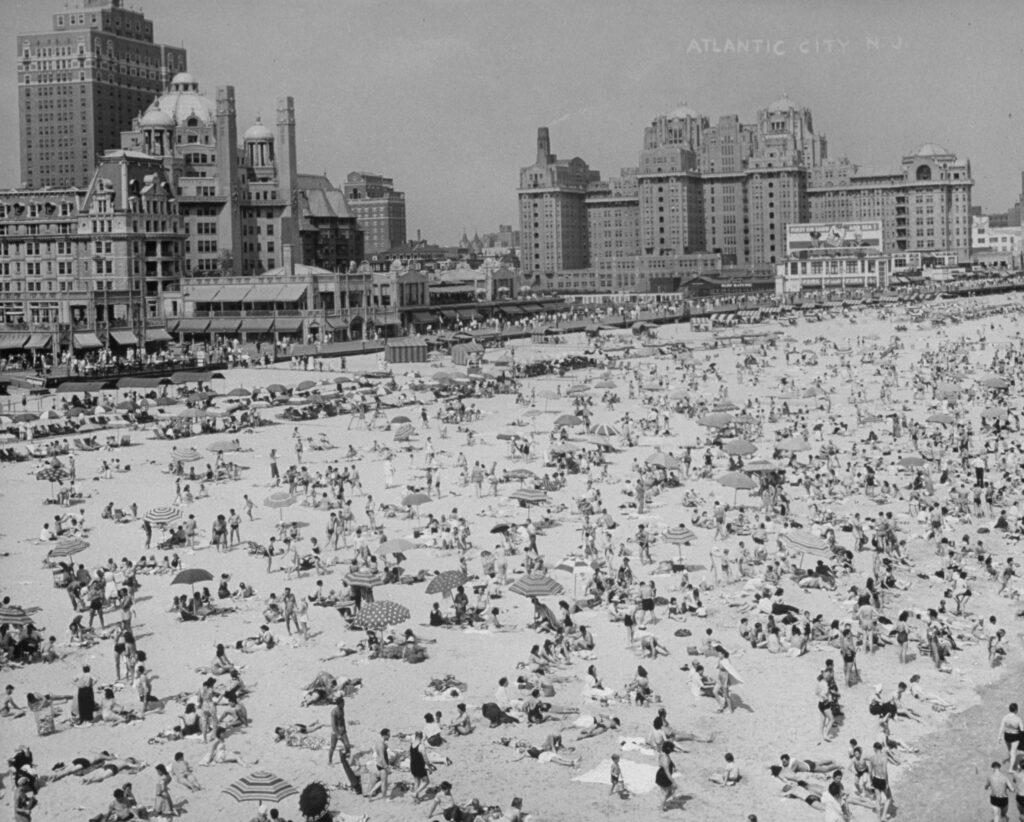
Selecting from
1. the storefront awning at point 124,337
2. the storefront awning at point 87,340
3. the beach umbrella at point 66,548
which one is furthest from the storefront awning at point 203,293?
the beach umbrella at point 66,548

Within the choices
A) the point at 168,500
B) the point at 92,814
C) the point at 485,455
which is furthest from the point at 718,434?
the point at 92,814

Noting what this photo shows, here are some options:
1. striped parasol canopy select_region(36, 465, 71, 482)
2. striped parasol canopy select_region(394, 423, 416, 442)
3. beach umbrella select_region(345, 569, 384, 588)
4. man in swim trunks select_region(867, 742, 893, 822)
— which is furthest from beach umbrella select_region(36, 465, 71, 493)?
man in swim trunks select_region(867, 742, 893, 822)

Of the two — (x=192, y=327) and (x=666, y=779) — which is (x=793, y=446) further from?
(x=192, y=327)

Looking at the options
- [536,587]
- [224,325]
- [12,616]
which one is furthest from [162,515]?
[224,325]

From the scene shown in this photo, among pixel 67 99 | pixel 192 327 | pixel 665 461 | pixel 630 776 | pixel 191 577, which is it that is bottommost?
pixel 630 776

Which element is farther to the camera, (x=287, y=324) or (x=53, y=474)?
(x=287, y=324)

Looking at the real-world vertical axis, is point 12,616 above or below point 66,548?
below

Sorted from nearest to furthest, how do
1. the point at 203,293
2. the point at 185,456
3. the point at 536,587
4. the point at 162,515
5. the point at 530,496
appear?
the point at 536,587, the point at 162,515, the point at 530,496, the point at 185,456, the point at 203,293
